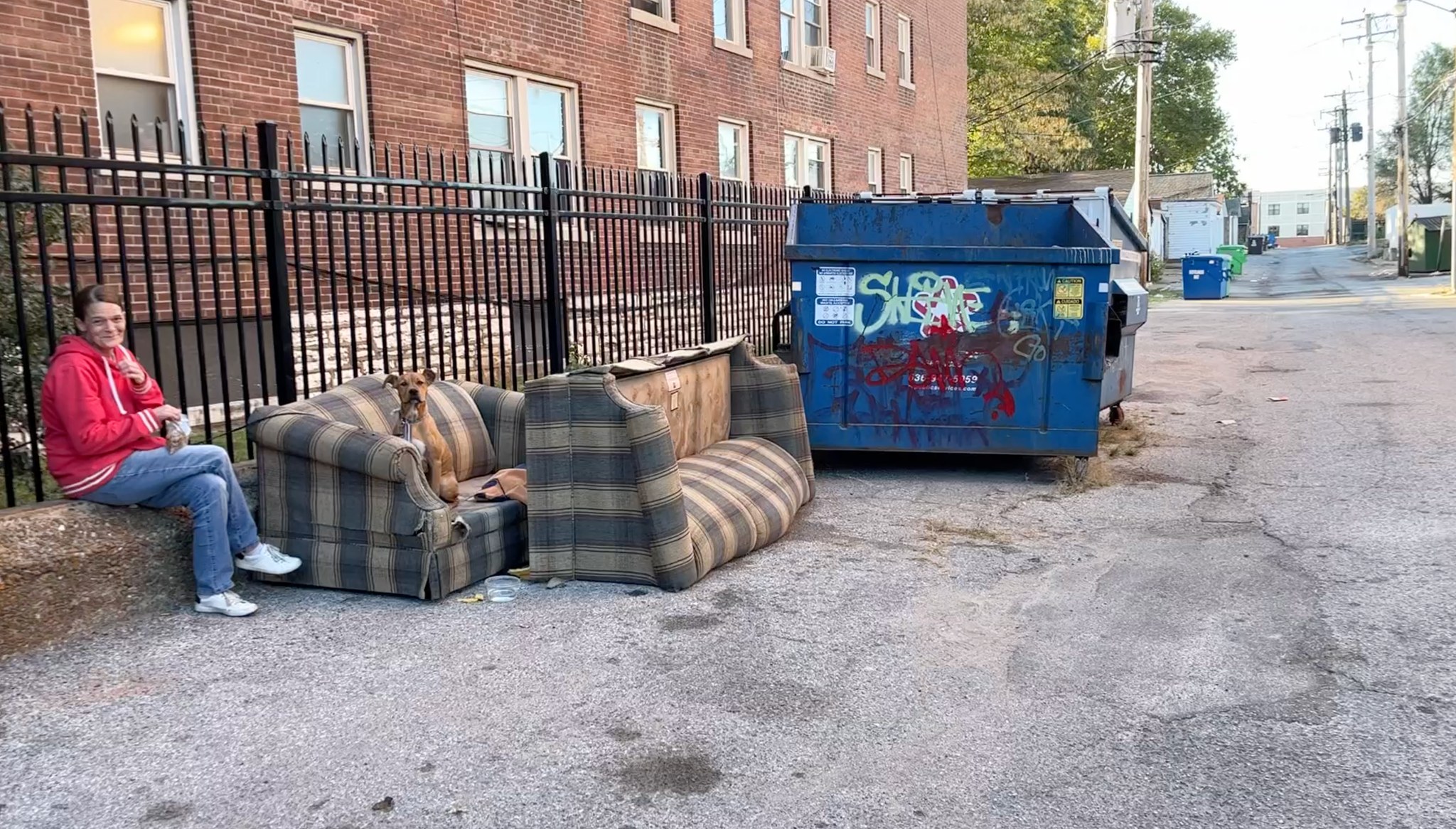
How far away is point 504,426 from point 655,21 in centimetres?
1081

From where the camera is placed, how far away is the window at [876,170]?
23578 mm

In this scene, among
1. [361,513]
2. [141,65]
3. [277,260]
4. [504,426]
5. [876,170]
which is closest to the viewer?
[361,513]

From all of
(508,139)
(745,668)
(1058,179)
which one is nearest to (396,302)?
(745,668)

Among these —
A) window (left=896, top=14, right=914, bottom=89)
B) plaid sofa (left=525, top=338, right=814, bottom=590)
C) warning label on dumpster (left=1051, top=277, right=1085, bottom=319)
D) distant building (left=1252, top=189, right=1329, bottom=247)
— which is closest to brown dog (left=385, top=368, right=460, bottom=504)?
plaid sofa (left=525, top=338, right=814, bottom=590)

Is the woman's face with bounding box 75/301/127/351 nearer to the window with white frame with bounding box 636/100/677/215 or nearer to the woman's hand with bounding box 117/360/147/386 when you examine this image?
the woman's hand with bounding box 117/360/147/386

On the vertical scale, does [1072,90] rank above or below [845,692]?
above

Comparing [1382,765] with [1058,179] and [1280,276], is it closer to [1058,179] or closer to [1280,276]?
[1058,179]

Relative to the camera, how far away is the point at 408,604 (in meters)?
5.13

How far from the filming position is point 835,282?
25.4ft

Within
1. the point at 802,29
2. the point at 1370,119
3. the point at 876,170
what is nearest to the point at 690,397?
the point at 802,29

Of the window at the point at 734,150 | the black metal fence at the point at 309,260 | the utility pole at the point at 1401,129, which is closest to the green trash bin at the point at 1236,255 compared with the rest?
the utility pole at the point at 1401,129

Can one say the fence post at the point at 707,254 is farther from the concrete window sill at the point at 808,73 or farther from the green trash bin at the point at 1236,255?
the green trash bin at the point at 1236,255

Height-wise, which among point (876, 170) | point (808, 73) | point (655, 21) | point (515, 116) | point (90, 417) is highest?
point (808, 73)

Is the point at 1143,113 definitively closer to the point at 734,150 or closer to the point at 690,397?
the point at 734,150
